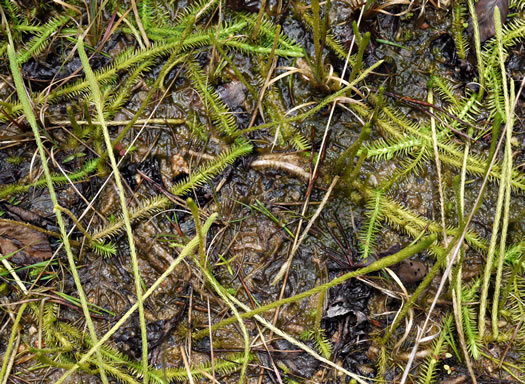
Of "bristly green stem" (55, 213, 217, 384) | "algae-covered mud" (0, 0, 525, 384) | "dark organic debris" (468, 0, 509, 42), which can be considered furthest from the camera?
"dark organic debris" (468, 0, 509, 42)

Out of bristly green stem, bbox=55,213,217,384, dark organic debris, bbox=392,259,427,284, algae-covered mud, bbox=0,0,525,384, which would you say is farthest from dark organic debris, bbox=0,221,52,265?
dark organic debris, bbox=392,259,427,284

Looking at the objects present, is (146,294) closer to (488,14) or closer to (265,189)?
(265,189)

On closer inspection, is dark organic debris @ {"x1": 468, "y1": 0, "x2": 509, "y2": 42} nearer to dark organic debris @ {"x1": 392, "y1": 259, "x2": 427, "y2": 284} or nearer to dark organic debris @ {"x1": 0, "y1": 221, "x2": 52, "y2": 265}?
dark organic debris @ {"x1": 392, "y1": 259, "x2": 427, "y2": 284}

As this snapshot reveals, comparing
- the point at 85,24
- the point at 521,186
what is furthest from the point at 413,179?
the point at 85,24

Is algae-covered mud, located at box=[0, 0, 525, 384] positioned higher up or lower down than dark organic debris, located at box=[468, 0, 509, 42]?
lower down

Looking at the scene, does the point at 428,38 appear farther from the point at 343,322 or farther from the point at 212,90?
the point at 343,322

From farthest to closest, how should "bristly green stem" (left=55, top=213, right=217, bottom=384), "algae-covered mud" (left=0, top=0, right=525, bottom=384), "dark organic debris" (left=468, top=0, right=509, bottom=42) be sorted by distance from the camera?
"dark organic debris" (left=468, top=0, right=509, bottom=42), "algae-covered mud" (left=0, top=0, right=525, bottom=384), "bristly green stem" (left=55, top=213, right=217, bottom=384)

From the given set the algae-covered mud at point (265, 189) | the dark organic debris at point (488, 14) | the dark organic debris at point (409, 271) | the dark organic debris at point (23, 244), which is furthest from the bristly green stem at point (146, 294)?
the dark organic debris at point (488, 14)
